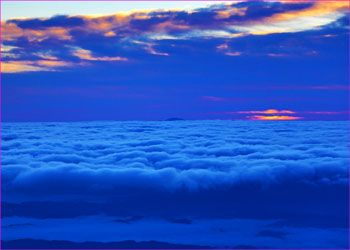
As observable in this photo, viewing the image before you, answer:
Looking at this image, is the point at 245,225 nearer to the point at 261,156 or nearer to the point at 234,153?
the point at 261,156

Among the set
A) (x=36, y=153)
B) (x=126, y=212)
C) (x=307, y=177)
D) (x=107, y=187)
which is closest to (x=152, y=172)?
(x=107, y=187)

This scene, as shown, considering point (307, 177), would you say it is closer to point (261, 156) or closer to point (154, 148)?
point (261, 156)

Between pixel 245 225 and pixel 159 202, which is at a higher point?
pixel 159 202

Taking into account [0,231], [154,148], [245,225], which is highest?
[154,148]

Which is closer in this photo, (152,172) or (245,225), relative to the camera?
(245,225)

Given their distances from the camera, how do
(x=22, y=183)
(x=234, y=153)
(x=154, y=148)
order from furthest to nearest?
(x=154, y=148) → (x=234, y=153) → (x=22, y=183)

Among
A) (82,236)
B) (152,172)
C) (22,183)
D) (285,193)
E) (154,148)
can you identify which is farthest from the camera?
(154,148)

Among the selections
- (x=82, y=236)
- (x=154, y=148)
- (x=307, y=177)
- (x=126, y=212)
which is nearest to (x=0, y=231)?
(x=82, y=236)
